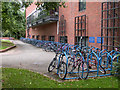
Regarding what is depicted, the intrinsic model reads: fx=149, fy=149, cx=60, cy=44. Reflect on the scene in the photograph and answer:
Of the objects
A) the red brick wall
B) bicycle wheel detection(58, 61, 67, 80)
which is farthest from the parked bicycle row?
the red brick wall

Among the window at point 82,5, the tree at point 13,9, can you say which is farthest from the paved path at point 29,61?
the window at point 82,5

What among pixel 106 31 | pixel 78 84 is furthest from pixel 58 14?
pixel 78 84

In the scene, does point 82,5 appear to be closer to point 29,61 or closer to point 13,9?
point 29,61

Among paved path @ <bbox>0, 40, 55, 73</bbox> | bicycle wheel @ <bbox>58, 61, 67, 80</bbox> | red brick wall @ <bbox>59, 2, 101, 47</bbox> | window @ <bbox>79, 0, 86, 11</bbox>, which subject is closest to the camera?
bicycle wheel @ <bbox>58, 61, 67, 80</bbox>

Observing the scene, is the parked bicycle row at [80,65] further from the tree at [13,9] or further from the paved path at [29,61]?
the tree at [13,9]

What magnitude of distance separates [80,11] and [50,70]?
7.23 m

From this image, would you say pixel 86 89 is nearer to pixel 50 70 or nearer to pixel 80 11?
pixel 50 70

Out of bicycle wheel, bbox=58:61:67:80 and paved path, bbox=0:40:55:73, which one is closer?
bicycle wheel, bbox=58:61:67:80

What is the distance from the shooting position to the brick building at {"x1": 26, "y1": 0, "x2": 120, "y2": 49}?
853 centimetres

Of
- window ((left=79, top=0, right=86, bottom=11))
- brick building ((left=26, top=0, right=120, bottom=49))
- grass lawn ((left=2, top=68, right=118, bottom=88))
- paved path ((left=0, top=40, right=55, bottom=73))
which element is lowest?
grass lawn ((left=2, top=68, right=118, bottom=88))

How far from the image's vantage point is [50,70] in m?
6.41

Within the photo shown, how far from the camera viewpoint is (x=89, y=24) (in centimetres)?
1100

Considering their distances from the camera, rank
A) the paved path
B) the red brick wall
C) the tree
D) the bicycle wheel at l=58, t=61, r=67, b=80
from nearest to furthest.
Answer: the bicycle wheel at l=58, t=61, r=67, b=80
the paved path
the tree
the red brick wall

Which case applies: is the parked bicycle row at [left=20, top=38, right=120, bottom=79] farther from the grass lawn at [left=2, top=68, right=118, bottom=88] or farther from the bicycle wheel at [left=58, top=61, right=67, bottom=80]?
the grass lawn at [left=2, top=68, right=118, bottom=88]
